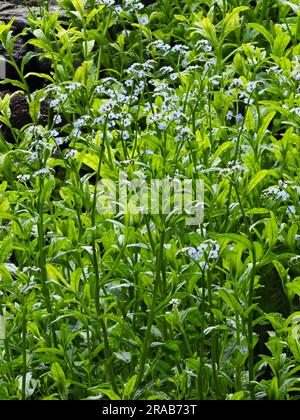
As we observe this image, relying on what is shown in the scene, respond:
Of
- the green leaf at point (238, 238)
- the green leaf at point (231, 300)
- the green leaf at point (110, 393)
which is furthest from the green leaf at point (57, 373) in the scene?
the green leaf at point (238, 238)

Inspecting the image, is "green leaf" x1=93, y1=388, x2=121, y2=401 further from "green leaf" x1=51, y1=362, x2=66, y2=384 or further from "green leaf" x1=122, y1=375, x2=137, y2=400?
"green leaf" x1=51, y1=362, x2=66, y2=384

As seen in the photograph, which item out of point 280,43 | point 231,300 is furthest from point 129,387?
point 280,43

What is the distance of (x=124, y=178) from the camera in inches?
124

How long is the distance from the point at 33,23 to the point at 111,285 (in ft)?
6.15

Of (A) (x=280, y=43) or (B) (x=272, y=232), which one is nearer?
(B) (x=272, y=232)

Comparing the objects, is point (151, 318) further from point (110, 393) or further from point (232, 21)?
point (232, 21)

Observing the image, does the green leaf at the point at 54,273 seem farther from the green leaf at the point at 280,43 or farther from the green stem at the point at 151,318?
the green leaf at the point at 280,43

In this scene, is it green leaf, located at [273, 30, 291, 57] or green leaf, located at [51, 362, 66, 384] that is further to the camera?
green leaf, located at [273, 30, 291, 57]

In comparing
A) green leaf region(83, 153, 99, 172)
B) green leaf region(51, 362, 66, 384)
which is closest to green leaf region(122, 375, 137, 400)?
green leaf region(51, 362, 66, 384)

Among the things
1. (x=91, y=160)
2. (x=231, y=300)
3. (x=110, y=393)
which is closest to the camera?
(x=110, y=393)

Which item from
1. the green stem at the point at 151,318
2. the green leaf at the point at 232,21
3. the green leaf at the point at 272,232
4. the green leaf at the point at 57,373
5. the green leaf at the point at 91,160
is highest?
the green leaf at the point at 232,21
